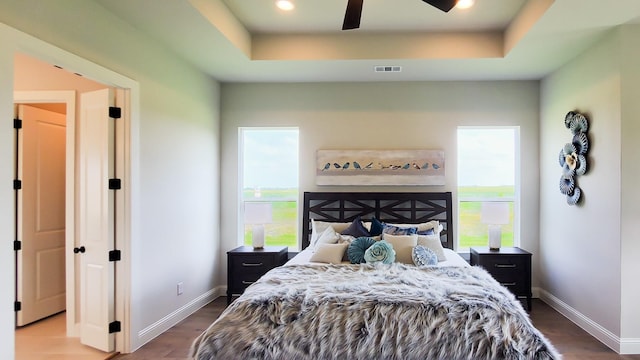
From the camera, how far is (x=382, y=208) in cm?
454

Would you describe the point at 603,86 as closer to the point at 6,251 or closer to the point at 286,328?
the point at 286,328

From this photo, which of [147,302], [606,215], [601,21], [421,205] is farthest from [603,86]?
[147,302]

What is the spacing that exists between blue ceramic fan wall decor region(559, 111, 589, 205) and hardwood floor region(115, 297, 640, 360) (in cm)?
128

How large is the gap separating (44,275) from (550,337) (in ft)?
17.1

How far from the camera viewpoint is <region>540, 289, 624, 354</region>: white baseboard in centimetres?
306

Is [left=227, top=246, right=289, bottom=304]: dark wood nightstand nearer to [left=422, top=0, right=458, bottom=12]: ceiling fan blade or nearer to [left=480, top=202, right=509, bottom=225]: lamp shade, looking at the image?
[left=480, top=202, right=509, bottom=225]: lamp shade

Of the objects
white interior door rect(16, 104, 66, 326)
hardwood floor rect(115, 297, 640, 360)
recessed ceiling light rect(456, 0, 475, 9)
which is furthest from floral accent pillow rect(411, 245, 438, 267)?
white interior door rect(16, 104, 66, 326)

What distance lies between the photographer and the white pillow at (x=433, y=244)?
12.1 feet

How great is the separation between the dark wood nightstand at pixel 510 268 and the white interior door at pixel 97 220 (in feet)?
12.6

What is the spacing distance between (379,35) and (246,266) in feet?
9.91

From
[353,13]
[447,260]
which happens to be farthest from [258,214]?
[353,13]

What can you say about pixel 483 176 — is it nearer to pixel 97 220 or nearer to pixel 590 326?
pixel 590 326

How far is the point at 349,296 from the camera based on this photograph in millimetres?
2385

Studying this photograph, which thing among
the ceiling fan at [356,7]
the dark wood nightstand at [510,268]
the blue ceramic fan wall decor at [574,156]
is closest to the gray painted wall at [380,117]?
the dark wood nightstand at [510,268]
